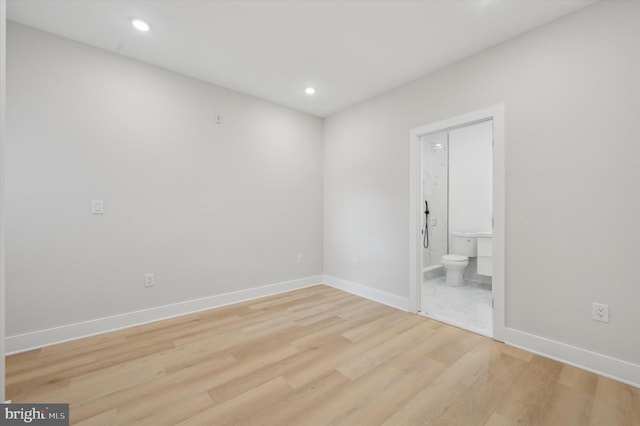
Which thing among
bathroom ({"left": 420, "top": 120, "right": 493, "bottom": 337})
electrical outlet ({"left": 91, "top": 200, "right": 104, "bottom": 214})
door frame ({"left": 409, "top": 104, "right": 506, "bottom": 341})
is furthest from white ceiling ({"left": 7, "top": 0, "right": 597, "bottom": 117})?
bathroom ({"left": 420, "top": 120, "right": 493, "bottom": 337})

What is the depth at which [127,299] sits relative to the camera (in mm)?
2674

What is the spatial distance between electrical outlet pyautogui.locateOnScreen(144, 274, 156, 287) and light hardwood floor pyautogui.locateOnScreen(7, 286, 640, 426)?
1.42ft

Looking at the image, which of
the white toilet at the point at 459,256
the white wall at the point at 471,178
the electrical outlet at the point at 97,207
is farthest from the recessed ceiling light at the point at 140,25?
the white toilet at the point at 459,256

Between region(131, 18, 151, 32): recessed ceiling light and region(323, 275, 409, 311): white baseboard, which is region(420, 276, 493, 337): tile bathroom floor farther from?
region(131, 18, 151, 32): recessed ceiling light

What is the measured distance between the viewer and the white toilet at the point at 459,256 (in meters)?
4.13

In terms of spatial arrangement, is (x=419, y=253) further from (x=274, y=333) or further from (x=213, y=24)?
(x=213, y=24)

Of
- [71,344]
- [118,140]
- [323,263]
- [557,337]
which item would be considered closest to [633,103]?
[557,337]

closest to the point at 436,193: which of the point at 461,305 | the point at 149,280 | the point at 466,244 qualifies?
the point at 466,244

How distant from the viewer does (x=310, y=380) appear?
1833 millimetres

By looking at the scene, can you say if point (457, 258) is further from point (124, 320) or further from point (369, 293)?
point (124, 320)

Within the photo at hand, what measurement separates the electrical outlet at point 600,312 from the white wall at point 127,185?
10.5ft

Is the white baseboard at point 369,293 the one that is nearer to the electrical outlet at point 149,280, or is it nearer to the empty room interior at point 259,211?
the empty room interior at point 259,211

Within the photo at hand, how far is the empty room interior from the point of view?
1.75 m

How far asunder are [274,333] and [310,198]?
2207 mm
